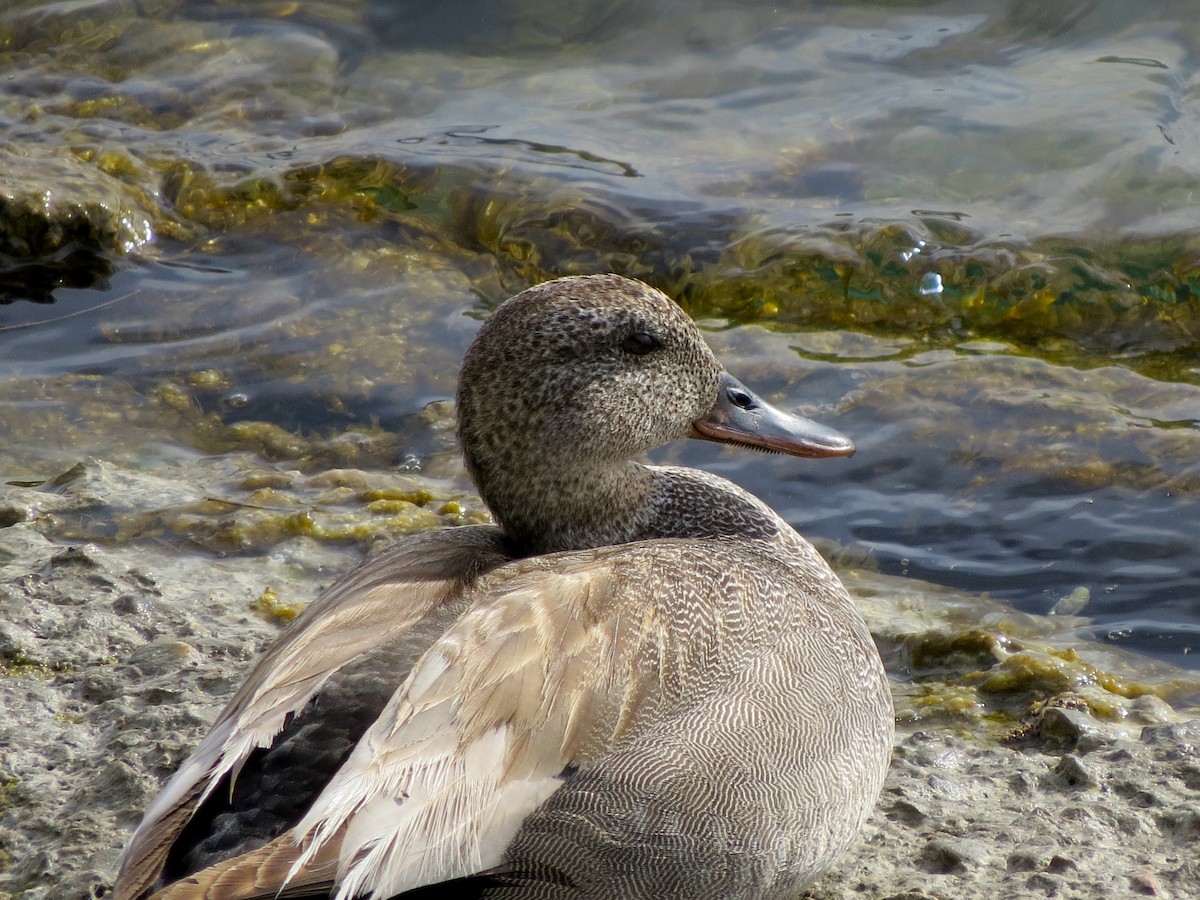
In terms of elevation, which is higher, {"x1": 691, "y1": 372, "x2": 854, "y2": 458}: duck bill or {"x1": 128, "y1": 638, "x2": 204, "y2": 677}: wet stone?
{"x1": 691, "y1": 372, "x2": 854, "y2": 458}: duck bill

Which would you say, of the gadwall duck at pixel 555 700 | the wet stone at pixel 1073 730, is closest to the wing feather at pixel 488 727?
the gadwall duck at pixel 555 700

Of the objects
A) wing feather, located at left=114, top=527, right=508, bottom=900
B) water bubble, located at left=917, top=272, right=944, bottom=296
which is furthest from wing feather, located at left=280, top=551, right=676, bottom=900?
water bubble, located at left=917, top=272, right=944, bottom=296

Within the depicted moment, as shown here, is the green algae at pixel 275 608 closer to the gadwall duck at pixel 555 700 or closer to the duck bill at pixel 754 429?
the gadwall duck at pixel 555 700

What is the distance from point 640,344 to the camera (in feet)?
12.4

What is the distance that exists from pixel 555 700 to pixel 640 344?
1.20 m

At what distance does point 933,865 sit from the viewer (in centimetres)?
349

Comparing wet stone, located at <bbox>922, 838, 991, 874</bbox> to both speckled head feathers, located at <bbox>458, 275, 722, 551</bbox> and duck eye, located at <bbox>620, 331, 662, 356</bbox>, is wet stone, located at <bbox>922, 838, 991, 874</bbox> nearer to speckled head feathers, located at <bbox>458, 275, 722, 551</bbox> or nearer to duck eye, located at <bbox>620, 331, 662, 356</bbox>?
speckled head feathers, located at <bbox>458, 275, 722, 551</bbox>

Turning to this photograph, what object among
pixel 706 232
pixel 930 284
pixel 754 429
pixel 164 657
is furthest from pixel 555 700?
pixel 706 232

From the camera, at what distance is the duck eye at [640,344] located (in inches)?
148

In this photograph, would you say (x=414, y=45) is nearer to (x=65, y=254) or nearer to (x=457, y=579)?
(x=65, y=254)

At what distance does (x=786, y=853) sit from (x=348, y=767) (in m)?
1.03

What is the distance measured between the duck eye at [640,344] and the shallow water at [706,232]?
1695mm

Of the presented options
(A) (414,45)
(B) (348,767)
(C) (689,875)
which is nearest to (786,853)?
(C) (689,875)

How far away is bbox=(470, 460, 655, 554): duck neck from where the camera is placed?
369 cm
